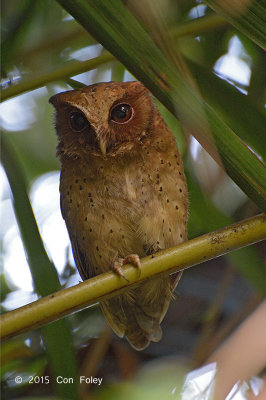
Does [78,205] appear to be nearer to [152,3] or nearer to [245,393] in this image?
[245,393]

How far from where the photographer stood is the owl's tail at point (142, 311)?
155 cm

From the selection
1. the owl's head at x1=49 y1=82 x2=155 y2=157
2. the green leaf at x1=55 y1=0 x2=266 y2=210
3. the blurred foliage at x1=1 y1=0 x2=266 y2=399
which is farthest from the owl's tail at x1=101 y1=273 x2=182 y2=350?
the green leaf at x1=55 y1=0 x2=266 y2=210

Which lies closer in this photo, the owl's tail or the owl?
the owl

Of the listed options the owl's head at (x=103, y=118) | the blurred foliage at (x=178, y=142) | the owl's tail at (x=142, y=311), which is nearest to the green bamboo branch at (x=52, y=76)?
the blurred foliage at (x=178, y=142)

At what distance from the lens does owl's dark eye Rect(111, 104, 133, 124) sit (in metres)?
1.37

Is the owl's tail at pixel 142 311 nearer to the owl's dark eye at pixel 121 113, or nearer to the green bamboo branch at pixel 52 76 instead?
the owl's dark eye at pixel 121 113

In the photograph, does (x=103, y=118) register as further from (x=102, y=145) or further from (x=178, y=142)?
(x=178, y=142)

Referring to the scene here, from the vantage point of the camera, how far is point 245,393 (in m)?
0.83

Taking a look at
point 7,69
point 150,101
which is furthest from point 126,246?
point 7,69

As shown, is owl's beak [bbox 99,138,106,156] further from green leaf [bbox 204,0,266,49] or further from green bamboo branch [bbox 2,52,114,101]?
green leaf [bbox 204,0,266,49]

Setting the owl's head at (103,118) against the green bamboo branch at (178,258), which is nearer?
the green bamboo branch at (178,258)

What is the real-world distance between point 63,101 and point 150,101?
0.84ft

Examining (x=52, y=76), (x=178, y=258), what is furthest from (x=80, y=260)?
(x=178, y=258)

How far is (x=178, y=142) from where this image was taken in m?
1.55
